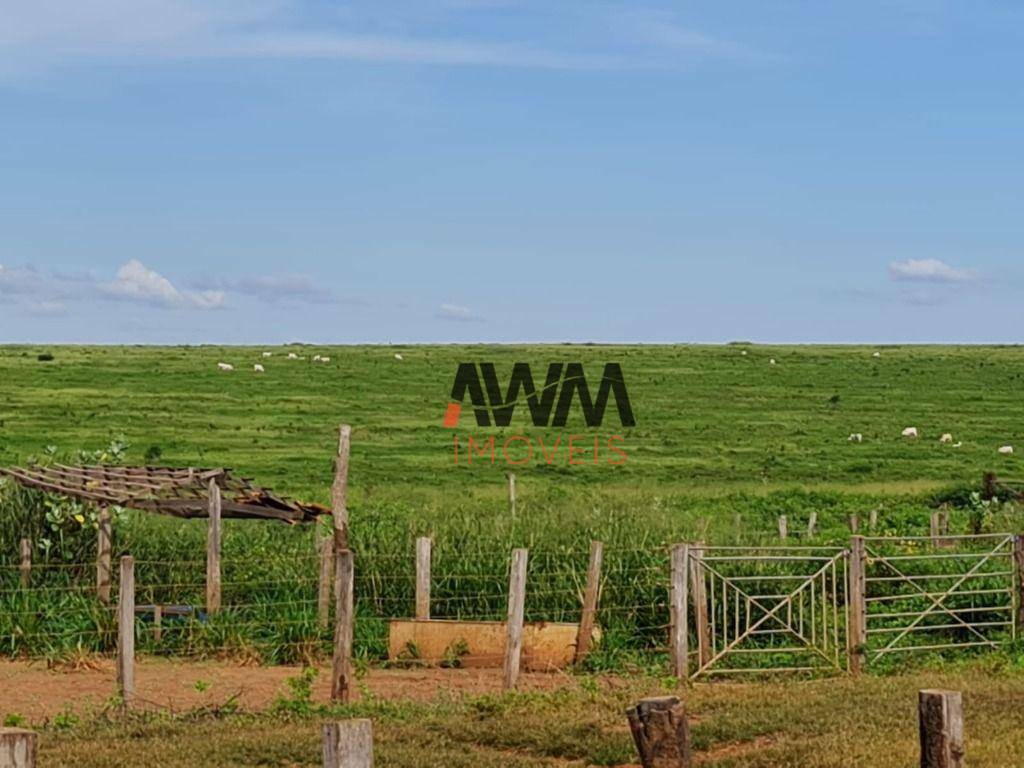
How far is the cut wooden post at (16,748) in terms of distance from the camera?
6145 millimetres

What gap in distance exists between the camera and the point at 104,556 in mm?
20641

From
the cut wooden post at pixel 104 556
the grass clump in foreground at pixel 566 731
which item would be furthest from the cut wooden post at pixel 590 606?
the cut wooden post at pixel 104 556

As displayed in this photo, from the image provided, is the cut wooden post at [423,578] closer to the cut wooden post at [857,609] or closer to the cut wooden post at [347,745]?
the cut wooden post at [857,609]

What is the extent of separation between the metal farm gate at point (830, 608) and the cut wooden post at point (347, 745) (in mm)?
10057

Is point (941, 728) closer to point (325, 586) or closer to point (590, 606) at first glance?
point (590, 606)

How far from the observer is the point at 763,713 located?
1347cm

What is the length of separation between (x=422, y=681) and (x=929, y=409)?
167 ft

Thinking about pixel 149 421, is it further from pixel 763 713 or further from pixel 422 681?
pixel 763 713

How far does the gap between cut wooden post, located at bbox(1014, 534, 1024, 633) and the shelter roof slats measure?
10031 mm

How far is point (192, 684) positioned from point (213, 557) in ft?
13.7

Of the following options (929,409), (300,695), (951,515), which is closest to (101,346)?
(929,409)


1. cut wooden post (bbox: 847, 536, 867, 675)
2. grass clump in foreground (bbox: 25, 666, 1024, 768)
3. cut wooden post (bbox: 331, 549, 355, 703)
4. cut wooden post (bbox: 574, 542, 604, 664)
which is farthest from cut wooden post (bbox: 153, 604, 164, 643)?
cut wooden post (bbox: 847, 536, 867, 675)

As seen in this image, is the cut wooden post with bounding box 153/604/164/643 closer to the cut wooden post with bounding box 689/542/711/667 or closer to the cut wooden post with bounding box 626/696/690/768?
the cut wooden post with bounding box 689/542/711/667

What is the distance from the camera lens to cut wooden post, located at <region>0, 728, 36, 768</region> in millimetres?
6145
